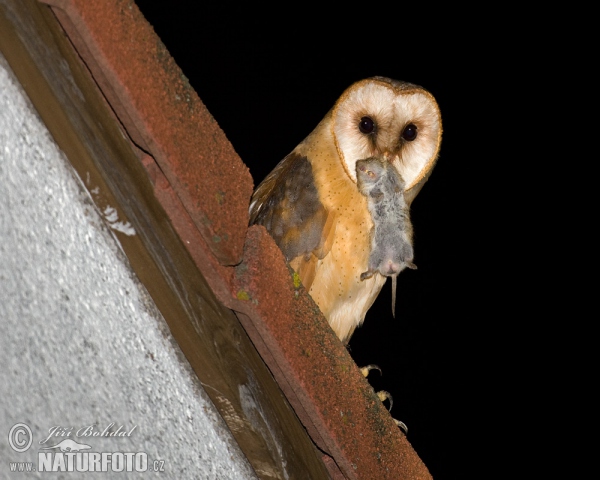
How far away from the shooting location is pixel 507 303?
619cm

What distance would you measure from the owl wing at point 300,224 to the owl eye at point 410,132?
0.37m

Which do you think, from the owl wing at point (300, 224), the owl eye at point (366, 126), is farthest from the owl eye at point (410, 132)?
the owl wing at point (300, 224)

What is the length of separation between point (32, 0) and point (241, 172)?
327mm

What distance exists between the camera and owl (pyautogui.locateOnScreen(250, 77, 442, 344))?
6.61 ft

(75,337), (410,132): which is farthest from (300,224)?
(75,337)

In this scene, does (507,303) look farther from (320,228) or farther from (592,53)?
(320,228)

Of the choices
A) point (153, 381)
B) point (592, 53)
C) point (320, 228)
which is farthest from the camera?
point (592, 53)

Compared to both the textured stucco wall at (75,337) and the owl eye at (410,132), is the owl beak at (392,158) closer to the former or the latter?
the owl eye at (410,132)

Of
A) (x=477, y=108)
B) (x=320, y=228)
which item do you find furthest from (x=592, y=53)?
(x=320, y=228)

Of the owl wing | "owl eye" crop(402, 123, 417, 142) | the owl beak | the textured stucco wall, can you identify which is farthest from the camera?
"owl eye" crop(402, 123, 417, 142)

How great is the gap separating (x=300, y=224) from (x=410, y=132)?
0.52m

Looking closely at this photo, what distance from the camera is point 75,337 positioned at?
3.31 feet

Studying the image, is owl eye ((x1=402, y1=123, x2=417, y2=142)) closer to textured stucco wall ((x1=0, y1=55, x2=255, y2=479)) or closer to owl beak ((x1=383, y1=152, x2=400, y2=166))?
owl beak ((x1=383, y1=152, x2=400, y2=166))

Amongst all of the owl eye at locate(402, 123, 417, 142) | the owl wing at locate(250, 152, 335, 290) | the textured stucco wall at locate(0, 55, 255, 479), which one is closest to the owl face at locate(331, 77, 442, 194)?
the owl eye at locate(402, 123, 417, 142)
